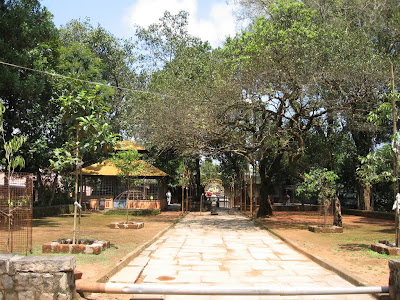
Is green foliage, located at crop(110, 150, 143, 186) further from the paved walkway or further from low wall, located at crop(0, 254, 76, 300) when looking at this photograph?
low wall, located at crop(0, 254, 76, 300)

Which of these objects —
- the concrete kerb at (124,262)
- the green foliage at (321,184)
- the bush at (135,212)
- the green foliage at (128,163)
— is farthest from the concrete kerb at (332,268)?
the bush at (135,212)

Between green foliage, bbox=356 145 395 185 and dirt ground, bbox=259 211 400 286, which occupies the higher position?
green foliage, bbox=356 145 395 185

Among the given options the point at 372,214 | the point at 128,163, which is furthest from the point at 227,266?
the point at 372,214

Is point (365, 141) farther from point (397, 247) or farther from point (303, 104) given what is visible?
point (397, 247)

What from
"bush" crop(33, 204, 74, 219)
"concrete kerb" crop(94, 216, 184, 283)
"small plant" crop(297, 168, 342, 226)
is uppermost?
"small plant" crop(297, 168, 342, 226)

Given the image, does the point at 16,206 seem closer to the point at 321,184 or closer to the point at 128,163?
the point at 321,184

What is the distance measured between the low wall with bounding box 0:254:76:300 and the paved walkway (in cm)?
106

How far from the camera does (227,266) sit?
27.1 feet

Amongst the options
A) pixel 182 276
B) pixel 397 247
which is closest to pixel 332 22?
pixel 397 247

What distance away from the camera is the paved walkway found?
677cm

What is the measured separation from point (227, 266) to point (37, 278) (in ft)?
13.9

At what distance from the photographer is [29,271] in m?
5.08

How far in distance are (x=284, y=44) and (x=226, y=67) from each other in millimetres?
3054

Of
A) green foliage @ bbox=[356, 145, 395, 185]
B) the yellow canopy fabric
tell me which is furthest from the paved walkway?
the yellow canopy fabric
